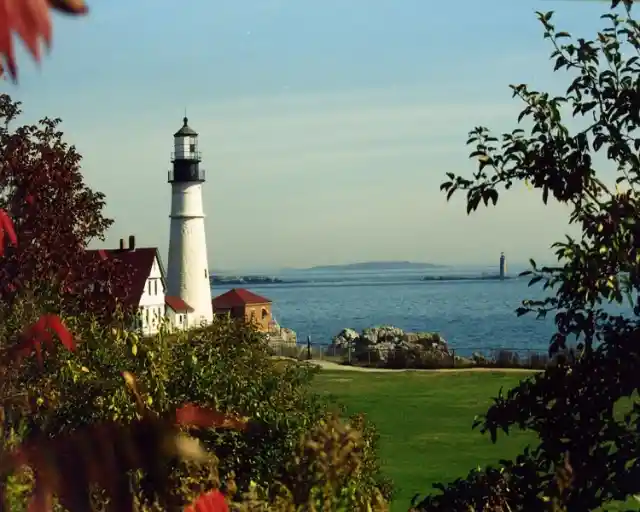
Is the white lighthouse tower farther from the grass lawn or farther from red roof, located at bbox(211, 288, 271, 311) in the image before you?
red roof, located at bbox(211, 288, 271, 311)

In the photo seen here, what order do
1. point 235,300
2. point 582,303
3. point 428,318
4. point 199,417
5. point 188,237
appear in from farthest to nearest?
point 428,318, point 235,300, point 188,237, point 582,303, point 199,417

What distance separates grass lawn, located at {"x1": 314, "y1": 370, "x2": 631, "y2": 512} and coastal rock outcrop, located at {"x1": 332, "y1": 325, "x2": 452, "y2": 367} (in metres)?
4.04

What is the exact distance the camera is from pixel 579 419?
3.78 meters

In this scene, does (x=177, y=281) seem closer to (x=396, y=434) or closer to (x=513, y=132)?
(x=396, y=434)

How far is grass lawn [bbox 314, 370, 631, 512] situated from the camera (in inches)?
630

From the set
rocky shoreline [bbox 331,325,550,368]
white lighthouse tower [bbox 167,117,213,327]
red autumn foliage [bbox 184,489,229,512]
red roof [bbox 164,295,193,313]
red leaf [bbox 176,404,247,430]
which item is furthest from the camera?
rocky shoreline [bbox 331,325,550,368]

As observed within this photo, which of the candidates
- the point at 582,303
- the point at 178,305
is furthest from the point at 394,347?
the point at 582,303

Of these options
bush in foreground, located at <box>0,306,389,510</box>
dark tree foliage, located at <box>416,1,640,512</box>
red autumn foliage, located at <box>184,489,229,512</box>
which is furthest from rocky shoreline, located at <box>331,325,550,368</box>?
red autumn foliage, located at <box>184,489,229,512</box>

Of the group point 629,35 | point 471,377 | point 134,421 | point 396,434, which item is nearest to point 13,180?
point 134,421

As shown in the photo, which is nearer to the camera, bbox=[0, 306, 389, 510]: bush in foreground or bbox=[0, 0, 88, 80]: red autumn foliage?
bbox=[0, 0, 88, 80]: red autumn foliage

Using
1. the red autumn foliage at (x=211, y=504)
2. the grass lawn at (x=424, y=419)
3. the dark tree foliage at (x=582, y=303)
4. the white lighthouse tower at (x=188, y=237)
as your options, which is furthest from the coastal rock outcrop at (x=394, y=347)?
the red autumn foliage at (x=211, y=504)

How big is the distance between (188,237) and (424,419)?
48.2ft

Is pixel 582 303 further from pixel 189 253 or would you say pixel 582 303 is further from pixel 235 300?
pixel 235 300

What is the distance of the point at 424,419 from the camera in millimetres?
22016
